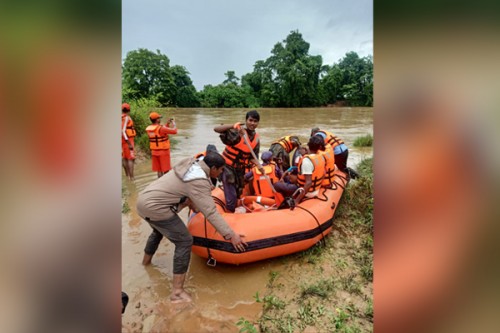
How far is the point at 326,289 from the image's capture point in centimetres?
282

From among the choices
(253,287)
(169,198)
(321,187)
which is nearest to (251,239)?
(253,287)

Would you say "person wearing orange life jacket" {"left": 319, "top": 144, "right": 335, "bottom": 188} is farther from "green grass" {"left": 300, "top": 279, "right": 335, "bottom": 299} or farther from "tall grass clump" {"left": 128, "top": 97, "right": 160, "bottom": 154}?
"tall grass clump" {"left": 128, "top": 97, "right": 160, "bottom": 154}

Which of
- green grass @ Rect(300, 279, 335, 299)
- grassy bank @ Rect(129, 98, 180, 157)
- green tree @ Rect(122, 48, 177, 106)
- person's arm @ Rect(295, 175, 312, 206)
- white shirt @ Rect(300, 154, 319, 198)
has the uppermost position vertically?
green tree @ Rect(122, 48, 177, 106)

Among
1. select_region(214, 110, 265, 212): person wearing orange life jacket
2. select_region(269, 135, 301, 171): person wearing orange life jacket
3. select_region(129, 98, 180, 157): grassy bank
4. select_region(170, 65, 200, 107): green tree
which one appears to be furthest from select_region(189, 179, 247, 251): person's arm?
select_region(170, 65, 200, 107): green tree

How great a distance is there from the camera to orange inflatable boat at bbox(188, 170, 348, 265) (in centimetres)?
290

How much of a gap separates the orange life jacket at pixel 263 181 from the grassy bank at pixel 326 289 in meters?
0.96

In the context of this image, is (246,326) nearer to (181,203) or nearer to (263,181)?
(181,203)

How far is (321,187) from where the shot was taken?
3855 mm

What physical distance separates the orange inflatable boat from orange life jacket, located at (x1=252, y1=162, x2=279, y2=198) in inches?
29.9

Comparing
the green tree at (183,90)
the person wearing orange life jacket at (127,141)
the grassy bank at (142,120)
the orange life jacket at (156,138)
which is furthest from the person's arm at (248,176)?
the green tree at (183,90)

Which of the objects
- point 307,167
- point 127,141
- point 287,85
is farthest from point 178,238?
point 287,85

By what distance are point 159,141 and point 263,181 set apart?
7.22 feet
